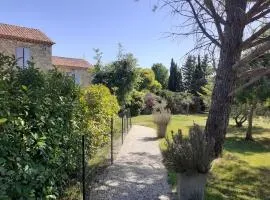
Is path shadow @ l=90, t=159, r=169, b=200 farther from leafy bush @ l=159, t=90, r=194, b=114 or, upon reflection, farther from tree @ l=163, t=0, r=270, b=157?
leafy bush @ l=159, t=90, r=194, b=114

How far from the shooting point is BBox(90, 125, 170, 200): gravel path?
287 inches

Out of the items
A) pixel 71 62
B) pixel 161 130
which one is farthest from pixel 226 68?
pixel 71 62

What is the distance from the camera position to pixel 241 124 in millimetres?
31703

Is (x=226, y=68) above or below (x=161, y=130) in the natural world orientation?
above

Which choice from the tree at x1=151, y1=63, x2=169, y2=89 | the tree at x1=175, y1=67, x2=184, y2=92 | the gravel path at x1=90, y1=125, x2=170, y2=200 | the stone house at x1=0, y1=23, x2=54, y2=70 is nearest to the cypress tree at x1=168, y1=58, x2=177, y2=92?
the tree at x1=175, y1=67, x2=184, y2=92

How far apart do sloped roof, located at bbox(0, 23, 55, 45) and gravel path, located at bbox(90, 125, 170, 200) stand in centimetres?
2344

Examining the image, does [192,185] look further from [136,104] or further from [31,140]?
[136,104]

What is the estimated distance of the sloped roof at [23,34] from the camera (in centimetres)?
3294

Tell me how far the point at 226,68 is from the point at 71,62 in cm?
4006

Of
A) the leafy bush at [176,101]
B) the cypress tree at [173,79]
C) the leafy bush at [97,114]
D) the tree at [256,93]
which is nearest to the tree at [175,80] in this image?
the cypress tree at [173,79]

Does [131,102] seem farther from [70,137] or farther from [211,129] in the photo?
[70,137]

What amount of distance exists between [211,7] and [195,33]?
2.71 ft

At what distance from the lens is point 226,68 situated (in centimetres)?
1103

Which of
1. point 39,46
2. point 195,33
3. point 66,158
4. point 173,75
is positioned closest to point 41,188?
point 66,158
